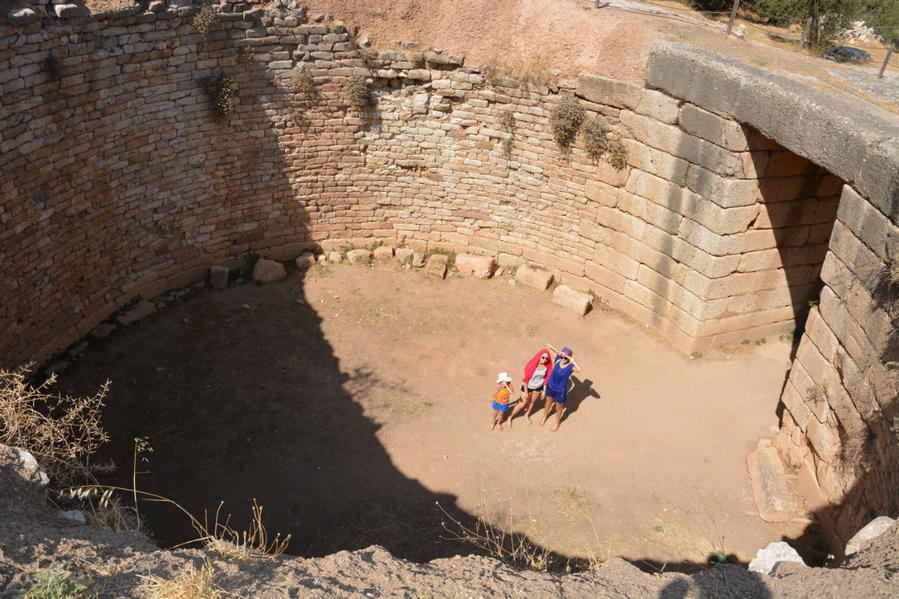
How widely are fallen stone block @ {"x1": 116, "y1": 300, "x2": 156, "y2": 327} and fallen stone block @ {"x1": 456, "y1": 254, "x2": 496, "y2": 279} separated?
15.3 ft

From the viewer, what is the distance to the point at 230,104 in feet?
32.6

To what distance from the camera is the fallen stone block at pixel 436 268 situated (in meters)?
11.3

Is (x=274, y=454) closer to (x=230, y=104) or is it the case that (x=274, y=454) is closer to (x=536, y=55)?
(x=230, y=104)

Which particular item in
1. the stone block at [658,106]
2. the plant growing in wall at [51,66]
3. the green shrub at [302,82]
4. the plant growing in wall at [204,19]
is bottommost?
the green shrub at [302,82]

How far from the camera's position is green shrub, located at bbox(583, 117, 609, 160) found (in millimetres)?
9742

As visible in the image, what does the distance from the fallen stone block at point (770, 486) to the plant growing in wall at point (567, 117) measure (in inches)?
189

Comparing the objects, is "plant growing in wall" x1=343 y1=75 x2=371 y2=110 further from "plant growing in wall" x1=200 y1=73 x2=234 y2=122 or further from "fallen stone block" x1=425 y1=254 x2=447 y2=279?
"fallen stone block" x1=425 y1=254 x2=447 y2=279

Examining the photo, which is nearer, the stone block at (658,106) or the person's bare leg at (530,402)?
Result: the person's bare leg at (530,402)

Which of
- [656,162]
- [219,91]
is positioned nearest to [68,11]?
[219,91]

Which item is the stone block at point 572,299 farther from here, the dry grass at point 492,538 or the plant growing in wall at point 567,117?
the dry grass at point 492,538

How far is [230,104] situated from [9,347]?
4232mm

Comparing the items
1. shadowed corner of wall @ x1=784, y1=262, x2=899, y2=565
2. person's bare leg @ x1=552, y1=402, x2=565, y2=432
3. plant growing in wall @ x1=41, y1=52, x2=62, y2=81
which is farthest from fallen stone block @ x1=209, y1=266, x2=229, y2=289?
shadowed corner of wall @ x1=784, y1=262, x2=899, y2=565

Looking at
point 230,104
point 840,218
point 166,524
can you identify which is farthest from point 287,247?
point 840,218

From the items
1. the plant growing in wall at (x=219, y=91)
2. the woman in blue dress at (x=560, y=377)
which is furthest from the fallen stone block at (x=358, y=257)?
the woman in blue dress at (x=560, y=377)
